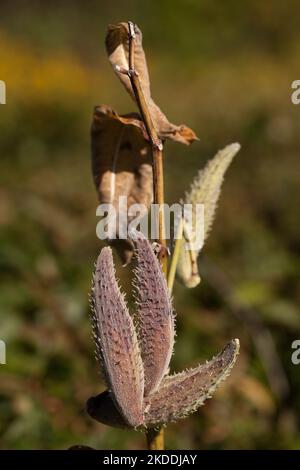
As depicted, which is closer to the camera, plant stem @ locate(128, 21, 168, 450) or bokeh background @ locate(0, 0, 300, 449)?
plant stem @ locate(128, 21, 168, 450)

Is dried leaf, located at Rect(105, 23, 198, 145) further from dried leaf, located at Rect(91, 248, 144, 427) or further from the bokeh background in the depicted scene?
the bokeh background

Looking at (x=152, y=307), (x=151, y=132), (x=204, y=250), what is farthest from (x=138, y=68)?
(x=204, y=250)

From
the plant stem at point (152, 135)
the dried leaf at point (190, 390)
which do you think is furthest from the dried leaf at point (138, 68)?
the dried leaf at point (190, 390)

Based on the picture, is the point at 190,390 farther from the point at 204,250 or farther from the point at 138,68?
the point at 204,250

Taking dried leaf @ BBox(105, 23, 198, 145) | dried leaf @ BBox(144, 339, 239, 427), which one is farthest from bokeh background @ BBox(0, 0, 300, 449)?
dried leaf @ BBox(105, 23, 198, 145)

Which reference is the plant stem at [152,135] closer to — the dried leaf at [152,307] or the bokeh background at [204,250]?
the dried leaf at [152,307]
